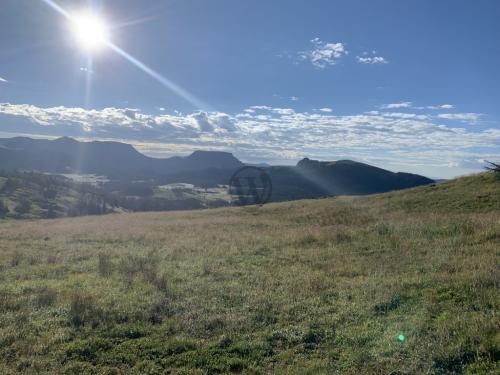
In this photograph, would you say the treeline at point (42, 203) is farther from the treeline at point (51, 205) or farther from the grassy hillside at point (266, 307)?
the grassy hillside at point (266, 307)

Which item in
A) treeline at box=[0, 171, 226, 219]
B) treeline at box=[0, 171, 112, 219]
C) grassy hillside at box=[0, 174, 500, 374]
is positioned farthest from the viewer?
treeline at box=[0, 171, 226, 219]

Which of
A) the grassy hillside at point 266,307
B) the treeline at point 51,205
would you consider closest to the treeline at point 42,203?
the treeline at point 51,205

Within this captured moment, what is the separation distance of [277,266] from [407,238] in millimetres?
6779

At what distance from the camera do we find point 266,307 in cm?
1021

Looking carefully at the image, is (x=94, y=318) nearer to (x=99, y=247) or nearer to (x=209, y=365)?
→ (x=209, y=365)

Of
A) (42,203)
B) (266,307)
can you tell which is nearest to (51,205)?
(42,203)

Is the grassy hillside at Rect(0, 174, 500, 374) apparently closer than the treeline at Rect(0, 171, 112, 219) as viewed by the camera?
Yes

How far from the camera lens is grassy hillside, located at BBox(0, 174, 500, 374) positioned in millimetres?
7352

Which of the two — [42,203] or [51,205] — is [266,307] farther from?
[42,203]

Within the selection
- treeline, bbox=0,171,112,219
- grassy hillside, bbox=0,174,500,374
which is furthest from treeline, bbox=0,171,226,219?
grassy hillside, bbox=0,174,500,374

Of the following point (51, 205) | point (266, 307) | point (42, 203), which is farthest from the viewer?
point (42, 203)

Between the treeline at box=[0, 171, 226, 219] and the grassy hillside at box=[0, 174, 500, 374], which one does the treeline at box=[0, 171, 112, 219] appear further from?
the grassy hillside at box=[0, 174, 500, 374]

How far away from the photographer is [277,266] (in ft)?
49.8

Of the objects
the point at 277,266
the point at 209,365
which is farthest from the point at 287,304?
the point at 277,266
